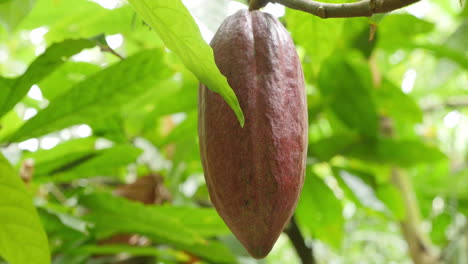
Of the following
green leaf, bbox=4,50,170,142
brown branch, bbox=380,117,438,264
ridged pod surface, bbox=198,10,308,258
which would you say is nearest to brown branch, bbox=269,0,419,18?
ridged pod surface, bbox=198,10,308,258

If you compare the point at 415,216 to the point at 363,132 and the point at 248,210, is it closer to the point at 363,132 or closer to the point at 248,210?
the point at 363,132

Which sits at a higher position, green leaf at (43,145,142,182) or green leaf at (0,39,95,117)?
green leaf at (0,39,95,117)

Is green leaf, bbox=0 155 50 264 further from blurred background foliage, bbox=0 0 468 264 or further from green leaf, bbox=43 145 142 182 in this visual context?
green leaf, bbox=43 145 142 182

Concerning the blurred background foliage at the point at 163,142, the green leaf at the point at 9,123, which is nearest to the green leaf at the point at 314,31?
the blurred background foliage at the point at 163,142

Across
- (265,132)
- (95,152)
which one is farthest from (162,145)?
(265,132)

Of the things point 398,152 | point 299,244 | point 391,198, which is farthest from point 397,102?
point 299,244

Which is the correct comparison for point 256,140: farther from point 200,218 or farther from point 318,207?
point 318,207

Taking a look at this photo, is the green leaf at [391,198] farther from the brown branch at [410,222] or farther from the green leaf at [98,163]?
the green leaf at [98,163]
